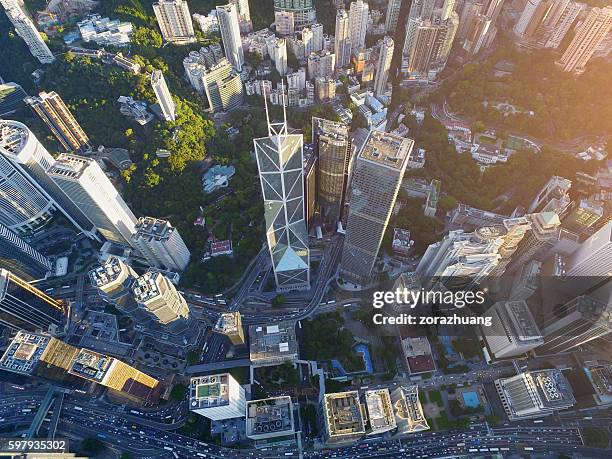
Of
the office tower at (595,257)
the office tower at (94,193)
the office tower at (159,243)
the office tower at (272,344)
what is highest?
the office tower at (94,193)

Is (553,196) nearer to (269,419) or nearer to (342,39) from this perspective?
(342,39)

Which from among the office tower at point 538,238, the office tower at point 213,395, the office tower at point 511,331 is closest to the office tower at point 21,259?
the office tower at point 213,395

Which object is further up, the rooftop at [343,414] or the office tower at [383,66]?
the office tower at [383,66]

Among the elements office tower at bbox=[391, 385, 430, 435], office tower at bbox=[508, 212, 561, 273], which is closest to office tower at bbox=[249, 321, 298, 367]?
office tower at bbox=[391, 385, 430, 435]

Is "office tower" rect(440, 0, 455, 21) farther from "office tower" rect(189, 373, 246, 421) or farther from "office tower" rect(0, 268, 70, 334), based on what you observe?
"office tower" rect(0, 268, 70, 334)

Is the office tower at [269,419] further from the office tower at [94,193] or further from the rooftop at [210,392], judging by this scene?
the office tower at [94,193]

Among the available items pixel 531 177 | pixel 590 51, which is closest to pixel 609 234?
pixel 531 177

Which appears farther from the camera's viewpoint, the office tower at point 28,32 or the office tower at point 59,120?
the office tower at point 28,32
